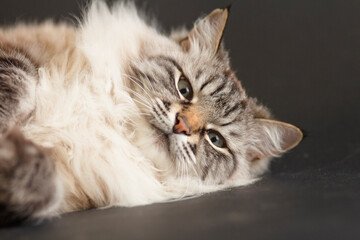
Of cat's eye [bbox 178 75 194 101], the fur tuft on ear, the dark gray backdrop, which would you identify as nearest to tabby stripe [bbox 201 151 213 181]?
the dark gray backdrop

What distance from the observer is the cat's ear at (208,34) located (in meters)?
1.97

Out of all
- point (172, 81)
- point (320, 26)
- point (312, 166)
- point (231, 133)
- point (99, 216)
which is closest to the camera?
point (99, 216)

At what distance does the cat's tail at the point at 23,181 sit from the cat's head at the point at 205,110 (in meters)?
0.55

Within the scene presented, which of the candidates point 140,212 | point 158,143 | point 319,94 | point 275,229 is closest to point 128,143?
point 158,143

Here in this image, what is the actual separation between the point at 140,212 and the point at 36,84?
0.61 metres

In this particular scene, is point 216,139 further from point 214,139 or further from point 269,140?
point 269,140

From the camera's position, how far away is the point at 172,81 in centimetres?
175

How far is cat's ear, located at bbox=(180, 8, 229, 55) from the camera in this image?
6.45 feet

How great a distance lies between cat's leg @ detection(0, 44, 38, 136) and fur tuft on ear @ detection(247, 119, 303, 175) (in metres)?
1.08

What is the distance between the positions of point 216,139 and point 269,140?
0.38 m

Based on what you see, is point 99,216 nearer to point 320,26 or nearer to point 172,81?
point 172,81

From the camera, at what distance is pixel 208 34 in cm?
204

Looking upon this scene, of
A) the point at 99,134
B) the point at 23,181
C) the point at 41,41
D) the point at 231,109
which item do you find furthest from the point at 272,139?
the point at 23,181

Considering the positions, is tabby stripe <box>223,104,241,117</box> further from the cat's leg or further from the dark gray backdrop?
the cat's leg
